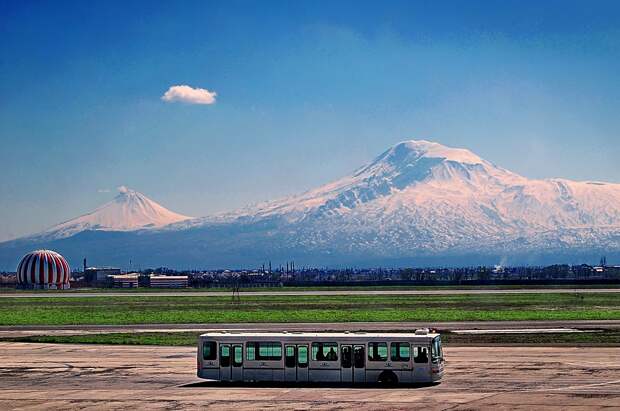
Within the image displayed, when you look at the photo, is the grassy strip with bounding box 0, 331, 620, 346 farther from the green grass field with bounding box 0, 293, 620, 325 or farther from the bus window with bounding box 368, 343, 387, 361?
the bus window with bounding box 368, 343, 387, 361

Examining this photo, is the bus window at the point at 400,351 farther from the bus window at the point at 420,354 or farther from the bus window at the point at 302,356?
the bus window at the point at 302,356

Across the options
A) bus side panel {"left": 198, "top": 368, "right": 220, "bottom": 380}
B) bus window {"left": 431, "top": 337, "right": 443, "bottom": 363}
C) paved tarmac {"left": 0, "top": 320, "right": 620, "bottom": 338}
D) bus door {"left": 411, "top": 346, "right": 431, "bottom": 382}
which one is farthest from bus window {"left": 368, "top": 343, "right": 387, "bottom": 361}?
paved tarmac {"left": 0, "top": 320, "right": 620, "bottom": 338}

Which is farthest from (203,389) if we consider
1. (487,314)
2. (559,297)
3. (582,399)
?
(559,297)

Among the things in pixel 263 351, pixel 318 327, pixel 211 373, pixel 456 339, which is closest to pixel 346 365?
pixel 263 351

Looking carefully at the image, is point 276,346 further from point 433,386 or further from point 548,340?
point 548,340

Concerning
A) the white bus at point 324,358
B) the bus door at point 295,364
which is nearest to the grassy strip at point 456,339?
the white bus at point 324,358
